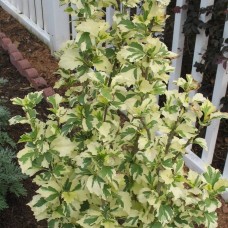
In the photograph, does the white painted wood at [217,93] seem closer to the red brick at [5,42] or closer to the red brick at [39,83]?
the red brick at [39,83]

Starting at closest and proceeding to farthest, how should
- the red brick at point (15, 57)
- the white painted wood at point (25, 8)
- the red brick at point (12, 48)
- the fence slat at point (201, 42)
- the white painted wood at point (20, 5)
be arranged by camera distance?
the fence slat at point (201, 42), the red brick at point (15, 57), the red brick at point (12, 48), the white painted wood at point (25, 8), the white painted wood at point (20, 5)

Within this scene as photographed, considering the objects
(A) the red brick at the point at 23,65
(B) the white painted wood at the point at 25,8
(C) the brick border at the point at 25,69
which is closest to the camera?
(C) the brick border at the point at 25,69

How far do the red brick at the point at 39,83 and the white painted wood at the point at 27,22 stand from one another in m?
0.65

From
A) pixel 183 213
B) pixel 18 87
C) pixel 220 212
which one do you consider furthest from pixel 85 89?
pixel 18 87

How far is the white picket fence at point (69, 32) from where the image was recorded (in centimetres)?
261

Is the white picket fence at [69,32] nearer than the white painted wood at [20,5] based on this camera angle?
Yes

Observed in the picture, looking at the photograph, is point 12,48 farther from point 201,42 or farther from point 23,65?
point 201,42

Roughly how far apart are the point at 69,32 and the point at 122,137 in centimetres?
251

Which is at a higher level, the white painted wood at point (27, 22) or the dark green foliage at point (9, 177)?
the white painted wood at point (27, 22)

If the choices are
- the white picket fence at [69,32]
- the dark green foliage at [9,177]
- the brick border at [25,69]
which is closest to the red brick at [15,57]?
the brick border at [25,69]

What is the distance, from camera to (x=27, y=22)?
458 cm

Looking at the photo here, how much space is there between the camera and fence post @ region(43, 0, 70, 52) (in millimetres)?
3826

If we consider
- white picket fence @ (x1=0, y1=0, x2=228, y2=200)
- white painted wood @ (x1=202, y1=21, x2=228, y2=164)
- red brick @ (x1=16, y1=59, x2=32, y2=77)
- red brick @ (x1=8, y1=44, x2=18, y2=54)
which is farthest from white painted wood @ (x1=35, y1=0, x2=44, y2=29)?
white painted wood @ (x1=202, y1=21, x2=228, y2=164)

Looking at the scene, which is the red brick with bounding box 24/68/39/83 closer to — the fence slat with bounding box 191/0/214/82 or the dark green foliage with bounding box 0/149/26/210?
the dark green foliage with bounding box 0/149/26/210
